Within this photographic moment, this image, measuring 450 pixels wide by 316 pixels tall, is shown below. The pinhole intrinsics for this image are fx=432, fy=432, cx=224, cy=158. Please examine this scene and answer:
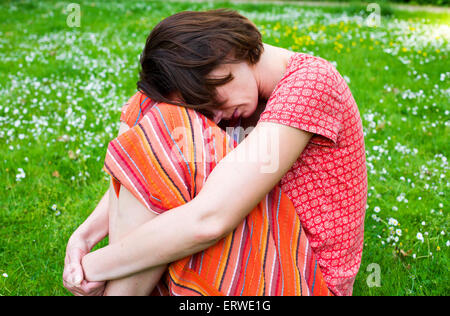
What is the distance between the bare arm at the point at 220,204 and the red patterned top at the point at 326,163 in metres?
0.08

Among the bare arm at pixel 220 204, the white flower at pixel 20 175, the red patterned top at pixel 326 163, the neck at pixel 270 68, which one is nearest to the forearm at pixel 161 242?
the bare arm at pixel 220 204

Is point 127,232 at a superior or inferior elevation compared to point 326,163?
inferior

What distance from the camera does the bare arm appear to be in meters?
1.39

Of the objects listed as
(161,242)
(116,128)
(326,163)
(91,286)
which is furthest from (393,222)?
(116,128)

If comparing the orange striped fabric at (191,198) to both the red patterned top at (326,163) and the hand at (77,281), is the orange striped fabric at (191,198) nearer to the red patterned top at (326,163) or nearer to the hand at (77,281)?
the red patterned top at (326,163)

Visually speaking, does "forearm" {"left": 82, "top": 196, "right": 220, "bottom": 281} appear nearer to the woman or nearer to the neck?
the woman

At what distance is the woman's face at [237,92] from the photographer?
165cm

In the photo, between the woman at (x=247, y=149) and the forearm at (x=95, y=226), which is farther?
the forearm at (x=95, y=226)

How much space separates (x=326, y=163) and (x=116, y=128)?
263 centimetres

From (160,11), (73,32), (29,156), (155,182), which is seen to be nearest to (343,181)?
(155,182)

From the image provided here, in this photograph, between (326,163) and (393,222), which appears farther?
(393,222)

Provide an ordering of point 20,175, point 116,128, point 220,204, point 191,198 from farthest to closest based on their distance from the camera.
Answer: point 116,128 < point 20,175 < point 191,198 < point 220,204

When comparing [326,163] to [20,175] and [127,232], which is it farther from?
[20,175]

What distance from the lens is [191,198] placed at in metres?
1.52
